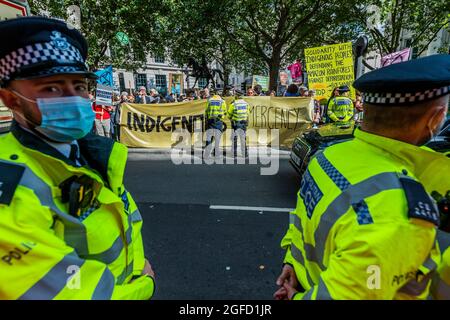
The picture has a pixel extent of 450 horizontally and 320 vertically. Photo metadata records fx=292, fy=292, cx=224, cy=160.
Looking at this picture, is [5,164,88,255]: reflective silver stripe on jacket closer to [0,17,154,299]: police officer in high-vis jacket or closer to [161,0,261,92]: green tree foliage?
[0,17,154,299]: police officer in high-vis jacket

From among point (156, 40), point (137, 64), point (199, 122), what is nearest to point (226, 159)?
point (199, 122)

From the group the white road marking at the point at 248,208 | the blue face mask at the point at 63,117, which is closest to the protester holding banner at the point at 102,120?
the white road marking at the point at 248,208

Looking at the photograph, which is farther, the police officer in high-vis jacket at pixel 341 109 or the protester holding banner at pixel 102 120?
the protester holding banner at pixel 102 120

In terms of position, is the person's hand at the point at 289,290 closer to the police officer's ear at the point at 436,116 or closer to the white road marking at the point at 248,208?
the police officer's ear at the point at 436,116

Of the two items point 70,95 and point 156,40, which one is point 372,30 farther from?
point 70,95

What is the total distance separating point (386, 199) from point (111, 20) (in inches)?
597

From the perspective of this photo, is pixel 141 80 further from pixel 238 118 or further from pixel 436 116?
pixel 436 116

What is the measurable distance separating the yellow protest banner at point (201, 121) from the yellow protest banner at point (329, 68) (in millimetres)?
871

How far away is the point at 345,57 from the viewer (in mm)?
7871

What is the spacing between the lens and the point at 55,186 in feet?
3.42

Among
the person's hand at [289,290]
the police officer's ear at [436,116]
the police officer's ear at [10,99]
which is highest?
the police officer's ear at [10,99]

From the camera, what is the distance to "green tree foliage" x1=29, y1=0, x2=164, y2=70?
1255cm

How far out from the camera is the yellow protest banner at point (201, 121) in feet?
29.9

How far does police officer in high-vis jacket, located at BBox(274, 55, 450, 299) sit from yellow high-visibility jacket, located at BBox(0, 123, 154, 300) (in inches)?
29.5
